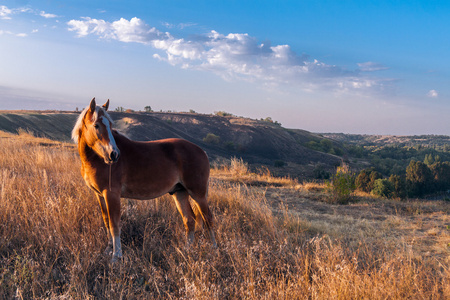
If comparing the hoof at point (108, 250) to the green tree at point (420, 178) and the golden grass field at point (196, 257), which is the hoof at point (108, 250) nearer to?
the golden grass field at point (196, 257)

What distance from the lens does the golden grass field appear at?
308cm

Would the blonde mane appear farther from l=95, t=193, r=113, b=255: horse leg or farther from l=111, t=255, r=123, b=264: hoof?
l=111, t=255, r=123, b=264: hoof

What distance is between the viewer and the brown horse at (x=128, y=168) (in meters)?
3.43

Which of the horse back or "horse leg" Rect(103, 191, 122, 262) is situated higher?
the horse back

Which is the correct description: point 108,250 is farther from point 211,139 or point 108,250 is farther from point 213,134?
point 213,134

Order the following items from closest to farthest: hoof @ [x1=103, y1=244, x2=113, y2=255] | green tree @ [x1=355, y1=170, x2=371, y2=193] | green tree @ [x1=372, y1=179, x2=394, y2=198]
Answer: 1. hoof @ [x1=103, y1=244, x2=113, y2=255]
2. green tree @ [x1=372, y1=179, x2=394, y2=198]
3. green tree @ [x1=355, y1=170, x2=371, y2=193]

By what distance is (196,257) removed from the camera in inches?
151

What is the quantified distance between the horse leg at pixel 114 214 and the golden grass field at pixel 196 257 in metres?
0.15

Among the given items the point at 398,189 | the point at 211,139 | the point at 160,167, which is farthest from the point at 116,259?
the point at 211,139

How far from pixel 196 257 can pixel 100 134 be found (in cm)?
197

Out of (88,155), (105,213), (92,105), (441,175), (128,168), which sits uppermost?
(92,105)

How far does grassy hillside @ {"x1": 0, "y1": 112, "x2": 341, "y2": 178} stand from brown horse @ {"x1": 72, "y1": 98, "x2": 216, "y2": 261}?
23566mm

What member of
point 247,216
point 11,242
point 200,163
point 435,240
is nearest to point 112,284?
point 200,163

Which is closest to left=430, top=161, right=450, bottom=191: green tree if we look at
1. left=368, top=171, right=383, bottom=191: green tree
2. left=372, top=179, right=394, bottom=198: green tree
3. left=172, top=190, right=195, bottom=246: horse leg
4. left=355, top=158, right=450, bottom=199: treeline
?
left=355, top=158, right=450, bottom=199: treeline
